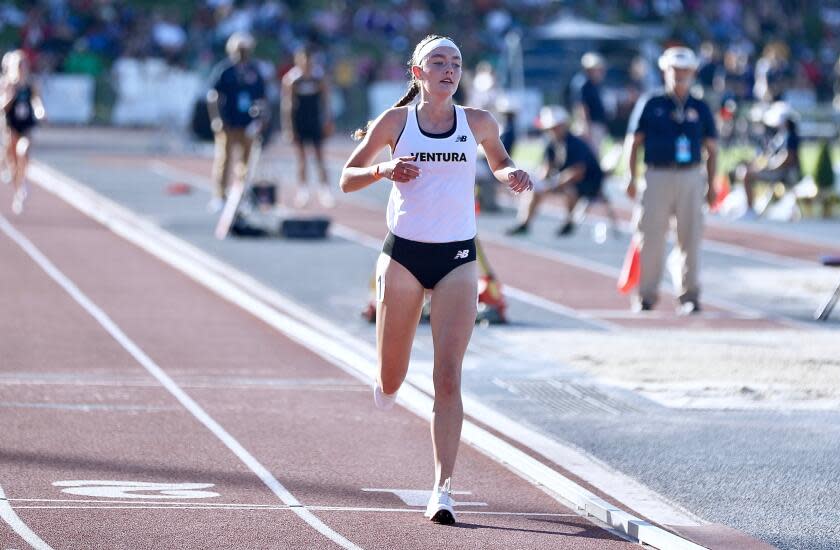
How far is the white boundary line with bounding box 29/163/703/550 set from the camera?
7.64m

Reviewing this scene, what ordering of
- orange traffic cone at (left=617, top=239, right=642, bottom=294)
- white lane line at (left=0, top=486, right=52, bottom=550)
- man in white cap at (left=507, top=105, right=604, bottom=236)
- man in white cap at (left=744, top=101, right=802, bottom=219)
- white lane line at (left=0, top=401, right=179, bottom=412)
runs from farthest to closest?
man in white cap at (left=744, top=101, right=802, bottom=219) → man in white cap at (left=507, top=105, right=604, bottom=236) → orange traffic cone at (left=617, top=239, right=642, bottom=294) → white lane line at (left=0, top=401, right=179, bottom=412) → white lane line at (left=0, top=486, right=52, bottom=550)

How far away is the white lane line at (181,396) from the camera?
301 inches

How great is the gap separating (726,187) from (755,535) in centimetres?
1943

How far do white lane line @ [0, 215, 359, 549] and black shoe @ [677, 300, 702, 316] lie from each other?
466 centimetres

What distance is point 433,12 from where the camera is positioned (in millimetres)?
48844

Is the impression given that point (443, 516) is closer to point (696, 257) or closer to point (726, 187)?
point (696, 257)

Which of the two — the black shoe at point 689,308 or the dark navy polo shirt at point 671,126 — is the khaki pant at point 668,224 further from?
the dark navy polo shirt at point 671,126

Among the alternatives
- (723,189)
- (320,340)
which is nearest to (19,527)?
(320,340)

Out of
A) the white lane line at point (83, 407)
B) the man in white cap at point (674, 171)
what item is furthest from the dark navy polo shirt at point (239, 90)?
the white lane line at point (83, 407)

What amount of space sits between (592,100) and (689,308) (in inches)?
484

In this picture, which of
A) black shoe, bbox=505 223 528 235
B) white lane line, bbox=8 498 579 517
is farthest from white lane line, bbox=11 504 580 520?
black shoe, bbox=505 223 528 235

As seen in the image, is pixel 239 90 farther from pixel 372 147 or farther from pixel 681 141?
pixel 372 147

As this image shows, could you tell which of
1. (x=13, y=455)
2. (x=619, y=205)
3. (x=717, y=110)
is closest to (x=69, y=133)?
(x=717, y=110)

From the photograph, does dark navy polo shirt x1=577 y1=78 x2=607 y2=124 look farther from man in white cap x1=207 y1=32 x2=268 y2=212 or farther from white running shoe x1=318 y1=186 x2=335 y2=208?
man in white cap x1=207 y1=32 x2=268 y2=212
